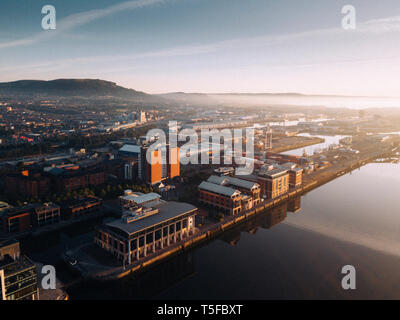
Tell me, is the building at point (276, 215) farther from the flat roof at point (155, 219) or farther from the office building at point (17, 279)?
the office building at point (17, 279)

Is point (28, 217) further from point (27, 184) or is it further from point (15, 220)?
point (27, 184)

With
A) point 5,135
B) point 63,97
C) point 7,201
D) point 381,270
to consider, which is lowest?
point 381,270

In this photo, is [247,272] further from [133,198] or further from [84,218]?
[84,218]

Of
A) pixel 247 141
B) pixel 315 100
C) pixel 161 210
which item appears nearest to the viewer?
pixel 161 210

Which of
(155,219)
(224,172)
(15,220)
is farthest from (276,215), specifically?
(15,220)

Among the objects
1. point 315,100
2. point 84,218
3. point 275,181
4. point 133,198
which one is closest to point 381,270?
point 275,181

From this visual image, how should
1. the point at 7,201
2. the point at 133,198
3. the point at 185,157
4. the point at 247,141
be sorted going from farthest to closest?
the point at 247,141
the point at 185,157
the point at 7,201
the point at 133,198

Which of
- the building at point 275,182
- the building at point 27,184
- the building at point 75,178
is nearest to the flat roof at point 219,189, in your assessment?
the building at point 275,182

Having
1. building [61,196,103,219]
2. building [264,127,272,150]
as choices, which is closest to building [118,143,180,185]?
building [61,196,103,219]
